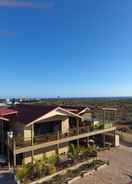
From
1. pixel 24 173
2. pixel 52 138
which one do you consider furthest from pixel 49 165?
pixel 52 138

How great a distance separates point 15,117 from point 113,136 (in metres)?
10.9

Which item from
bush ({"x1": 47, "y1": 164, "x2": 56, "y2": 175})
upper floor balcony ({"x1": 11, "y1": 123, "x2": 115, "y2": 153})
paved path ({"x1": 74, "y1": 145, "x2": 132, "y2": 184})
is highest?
upper floor balcony ({"x1": 11, "y1": 123, "x2": 115, "y2": 153})

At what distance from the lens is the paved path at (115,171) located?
14453 mm

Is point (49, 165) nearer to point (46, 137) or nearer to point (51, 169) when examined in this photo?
point (51, 169)

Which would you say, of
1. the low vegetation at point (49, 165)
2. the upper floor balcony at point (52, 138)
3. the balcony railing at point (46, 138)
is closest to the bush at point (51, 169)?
the low vegetation at point (49, 165)

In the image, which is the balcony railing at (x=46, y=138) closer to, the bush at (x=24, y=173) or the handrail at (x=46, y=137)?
the handrail at (x=46, y=137)

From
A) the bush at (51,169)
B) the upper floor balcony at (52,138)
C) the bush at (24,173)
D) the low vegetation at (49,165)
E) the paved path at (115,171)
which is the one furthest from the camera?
the upper floor balcony at (52,138)

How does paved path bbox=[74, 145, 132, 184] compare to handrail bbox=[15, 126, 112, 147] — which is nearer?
paved path bbox=[74, 145, 132, 184]

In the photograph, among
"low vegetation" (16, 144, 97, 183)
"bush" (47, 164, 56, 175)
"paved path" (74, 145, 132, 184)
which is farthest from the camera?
"bush" (47, 164, 56, 175)

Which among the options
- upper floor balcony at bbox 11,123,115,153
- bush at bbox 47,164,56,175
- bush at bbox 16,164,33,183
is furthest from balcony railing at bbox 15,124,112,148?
bush at bbox 47,164,56,175

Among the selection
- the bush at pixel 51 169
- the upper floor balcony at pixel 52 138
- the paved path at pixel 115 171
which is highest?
the upper floor balcony at pixel 52 138

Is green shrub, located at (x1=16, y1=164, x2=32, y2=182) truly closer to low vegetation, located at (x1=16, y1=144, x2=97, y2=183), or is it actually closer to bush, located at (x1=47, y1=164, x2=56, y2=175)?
low vegetation, located at (x1=16, y1=144, x2=97, y2=183)

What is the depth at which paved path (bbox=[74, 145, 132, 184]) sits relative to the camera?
14.5 metres

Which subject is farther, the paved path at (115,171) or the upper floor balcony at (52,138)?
the upper floor balcony at (52,138)
